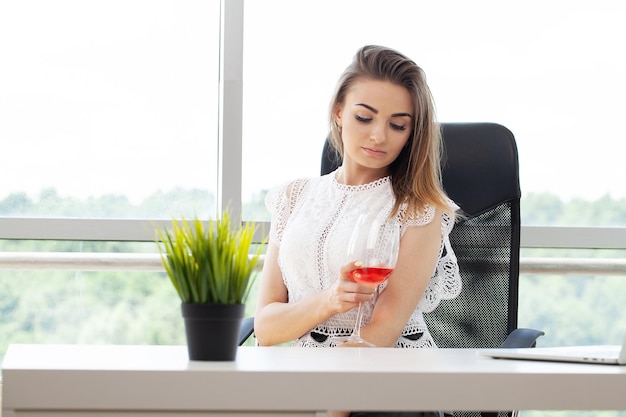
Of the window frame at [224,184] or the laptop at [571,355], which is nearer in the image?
the laptop at [571,355]

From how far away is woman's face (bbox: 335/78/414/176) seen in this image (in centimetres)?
216

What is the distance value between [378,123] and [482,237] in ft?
1.48

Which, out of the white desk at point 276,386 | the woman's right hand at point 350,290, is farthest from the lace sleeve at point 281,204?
the white desk at point 276,386

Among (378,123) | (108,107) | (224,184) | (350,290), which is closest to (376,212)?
(378,123)

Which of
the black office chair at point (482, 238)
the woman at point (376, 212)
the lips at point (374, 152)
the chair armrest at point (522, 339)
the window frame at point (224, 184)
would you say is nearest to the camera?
the chair armrest at point (522, 339)

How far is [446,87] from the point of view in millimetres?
3268

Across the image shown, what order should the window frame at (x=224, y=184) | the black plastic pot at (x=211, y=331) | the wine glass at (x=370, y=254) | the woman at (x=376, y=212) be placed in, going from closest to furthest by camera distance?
1. the black plastic pot at (x=211, y=331)
2. the wine glass at (x=370, y=254)
3. the woman at (x=376, y=212)
4. the window frame at (x=224, y=184)

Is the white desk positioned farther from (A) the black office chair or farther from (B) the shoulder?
(A) the black office chair

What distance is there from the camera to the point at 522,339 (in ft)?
6.39

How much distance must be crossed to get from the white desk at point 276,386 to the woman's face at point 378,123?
99 centimetres

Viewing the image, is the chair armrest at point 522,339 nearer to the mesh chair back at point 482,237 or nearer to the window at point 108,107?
the mesh chair back at point 482,237

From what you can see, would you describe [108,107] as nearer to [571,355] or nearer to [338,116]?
[338,116]

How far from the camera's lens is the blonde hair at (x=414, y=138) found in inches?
85.3

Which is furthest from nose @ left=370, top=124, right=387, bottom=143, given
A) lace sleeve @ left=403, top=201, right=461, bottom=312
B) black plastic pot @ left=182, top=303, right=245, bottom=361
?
black plastic pot @ left=182, top=303, right=245, bottom=361
